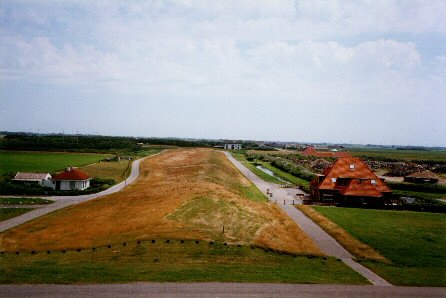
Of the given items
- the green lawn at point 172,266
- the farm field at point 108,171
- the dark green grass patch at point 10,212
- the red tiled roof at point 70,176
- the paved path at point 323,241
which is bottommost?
the dark green grass patch at point 10,212

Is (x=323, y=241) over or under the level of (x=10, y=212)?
over

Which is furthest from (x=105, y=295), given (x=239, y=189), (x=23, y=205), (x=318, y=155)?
(x=318, y=155)

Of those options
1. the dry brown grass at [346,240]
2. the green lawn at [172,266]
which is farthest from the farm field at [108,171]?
the green lawn at [172,266]

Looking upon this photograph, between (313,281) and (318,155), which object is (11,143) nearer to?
(318,155)

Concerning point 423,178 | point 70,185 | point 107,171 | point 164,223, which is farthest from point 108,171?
point 423,178

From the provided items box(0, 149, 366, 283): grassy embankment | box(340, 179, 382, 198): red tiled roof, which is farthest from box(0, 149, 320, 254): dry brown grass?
box(340, 179, 382, 198): red tiled roof

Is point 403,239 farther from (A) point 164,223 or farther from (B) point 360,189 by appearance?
(A) point 164,223

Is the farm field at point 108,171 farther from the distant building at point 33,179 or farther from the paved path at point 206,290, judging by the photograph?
the paved path at point 206,290
